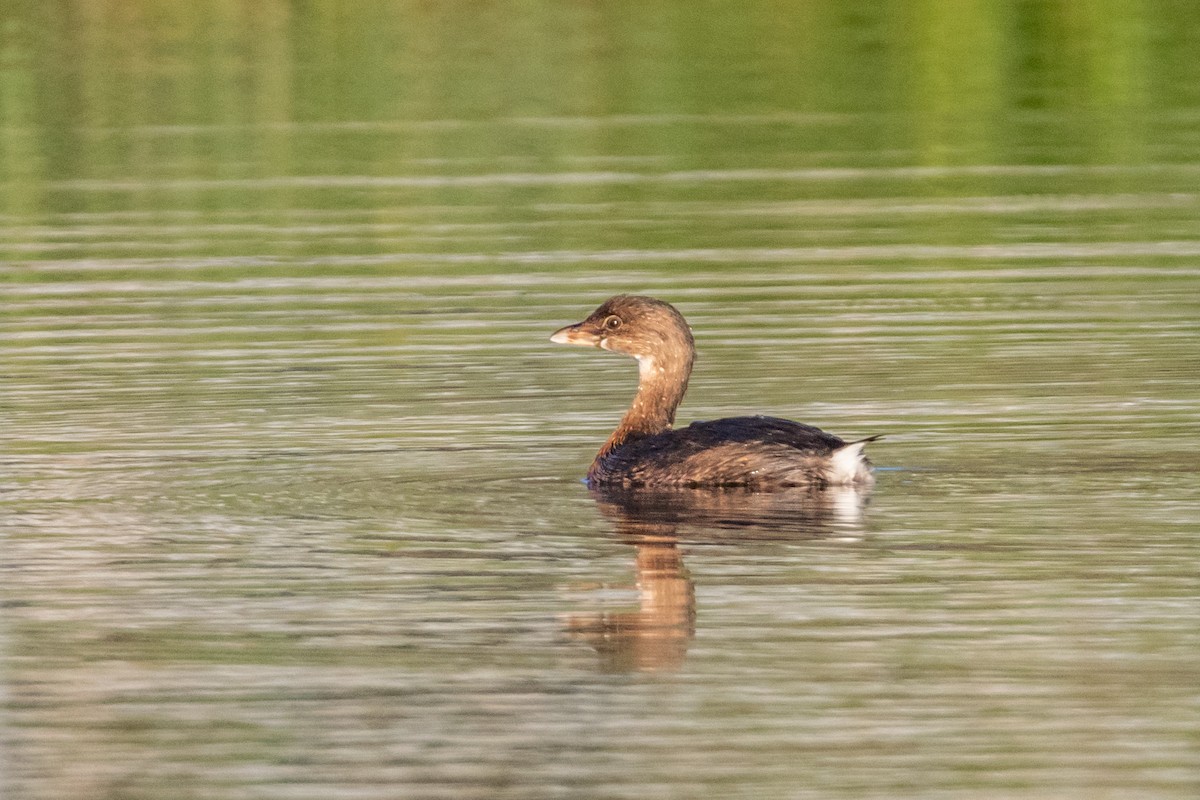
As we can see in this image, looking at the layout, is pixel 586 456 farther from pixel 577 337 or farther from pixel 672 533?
pixel 672 533

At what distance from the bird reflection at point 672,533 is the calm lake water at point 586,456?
0.03 metres

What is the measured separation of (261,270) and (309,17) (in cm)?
2111

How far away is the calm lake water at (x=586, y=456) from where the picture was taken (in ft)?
26.2

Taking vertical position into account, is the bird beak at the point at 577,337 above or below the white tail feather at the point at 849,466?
above

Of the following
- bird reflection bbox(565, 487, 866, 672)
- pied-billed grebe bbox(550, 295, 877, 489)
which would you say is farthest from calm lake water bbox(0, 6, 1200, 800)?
pied-billed grebe bbox(550, 295, 877, 489)

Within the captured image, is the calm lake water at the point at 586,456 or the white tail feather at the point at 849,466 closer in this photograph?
the calm lake water at the point at 586,456

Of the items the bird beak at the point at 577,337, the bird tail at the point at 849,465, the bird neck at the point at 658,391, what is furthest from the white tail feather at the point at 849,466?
the bird beak at the point at 577,337

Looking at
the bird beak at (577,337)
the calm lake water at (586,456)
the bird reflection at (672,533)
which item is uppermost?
the bird beak at (577,337)

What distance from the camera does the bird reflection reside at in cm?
908

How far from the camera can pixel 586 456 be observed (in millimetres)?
12695

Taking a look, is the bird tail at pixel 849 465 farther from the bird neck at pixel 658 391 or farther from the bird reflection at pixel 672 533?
the bird neck at pixel 658 391

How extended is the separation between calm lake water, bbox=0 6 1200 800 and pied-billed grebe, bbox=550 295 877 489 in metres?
0.17

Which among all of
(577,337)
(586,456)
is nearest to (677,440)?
(586,456)

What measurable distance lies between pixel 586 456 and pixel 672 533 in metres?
1.82
